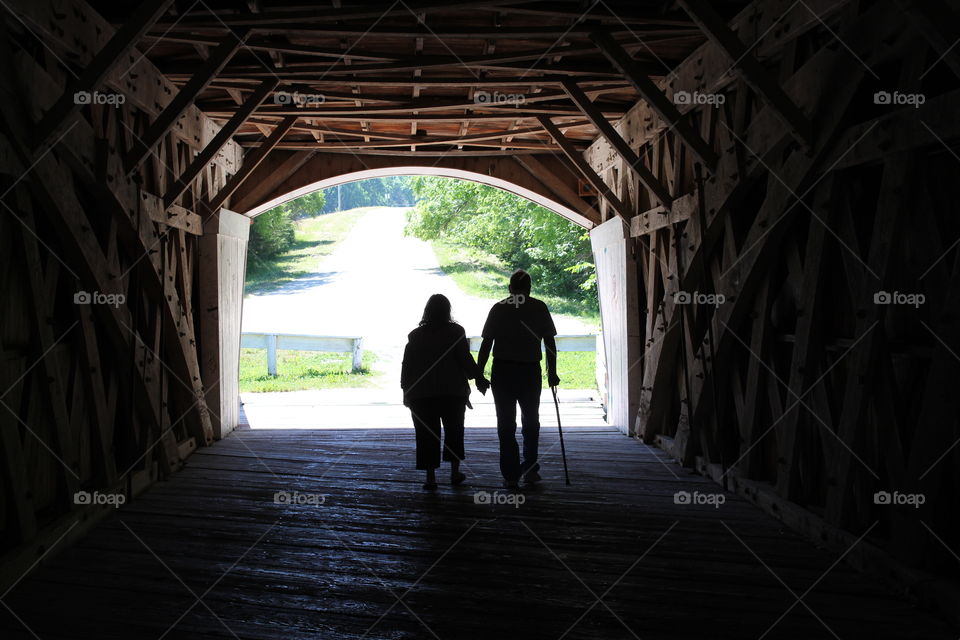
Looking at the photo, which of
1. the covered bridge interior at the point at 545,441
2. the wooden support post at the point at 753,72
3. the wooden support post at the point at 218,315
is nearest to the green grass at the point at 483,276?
the wooden support post at the point at 218,315

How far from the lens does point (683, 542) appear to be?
452 centimetres

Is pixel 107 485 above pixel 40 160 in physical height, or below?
below

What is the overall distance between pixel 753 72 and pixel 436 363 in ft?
9.48

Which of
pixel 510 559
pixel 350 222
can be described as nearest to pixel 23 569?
pixel 510 559

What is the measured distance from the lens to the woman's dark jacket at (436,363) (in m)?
5.74

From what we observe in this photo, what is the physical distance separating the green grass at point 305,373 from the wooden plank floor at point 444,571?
10.4m

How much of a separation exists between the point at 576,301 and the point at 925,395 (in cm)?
2293

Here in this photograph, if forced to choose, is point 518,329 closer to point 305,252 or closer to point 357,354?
point 357,354

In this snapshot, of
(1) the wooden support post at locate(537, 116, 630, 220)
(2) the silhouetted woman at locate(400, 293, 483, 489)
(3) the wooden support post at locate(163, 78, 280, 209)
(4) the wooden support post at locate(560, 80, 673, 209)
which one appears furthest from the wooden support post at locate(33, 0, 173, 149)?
(1) the wooden support post at locate(537, 116, 630, 220)

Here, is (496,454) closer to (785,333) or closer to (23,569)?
(785,333)

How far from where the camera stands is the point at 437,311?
5859 mm

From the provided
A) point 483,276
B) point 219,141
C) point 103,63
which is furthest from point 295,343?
point 483,276

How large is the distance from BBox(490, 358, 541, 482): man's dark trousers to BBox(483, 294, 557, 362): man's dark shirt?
0.26ft

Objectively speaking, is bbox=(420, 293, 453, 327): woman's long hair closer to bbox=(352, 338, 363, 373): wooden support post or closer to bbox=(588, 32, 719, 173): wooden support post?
bbox=(588, 32, 719, 173): wooden support post
